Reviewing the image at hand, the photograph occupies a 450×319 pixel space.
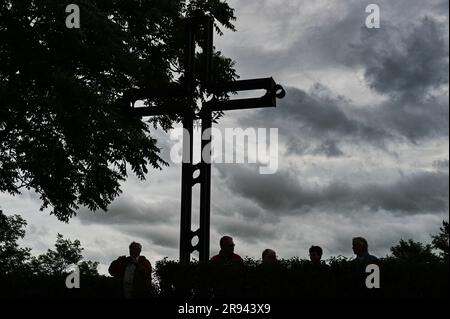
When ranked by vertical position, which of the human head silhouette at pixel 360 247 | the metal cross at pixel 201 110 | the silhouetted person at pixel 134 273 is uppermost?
the metal cross at pixel 201 110

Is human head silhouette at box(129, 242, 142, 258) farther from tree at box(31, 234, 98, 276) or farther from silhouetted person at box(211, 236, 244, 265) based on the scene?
tree at box(31, 234, 98, 276)

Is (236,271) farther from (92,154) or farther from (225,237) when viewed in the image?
(92,154)

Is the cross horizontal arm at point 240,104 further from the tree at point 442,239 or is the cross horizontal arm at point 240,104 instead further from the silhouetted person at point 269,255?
the tree at point 442,239

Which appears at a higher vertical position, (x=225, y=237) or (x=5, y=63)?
(x=5, y=63)

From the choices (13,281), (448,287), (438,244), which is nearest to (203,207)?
(448,287)

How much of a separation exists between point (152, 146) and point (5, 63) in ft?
15.3

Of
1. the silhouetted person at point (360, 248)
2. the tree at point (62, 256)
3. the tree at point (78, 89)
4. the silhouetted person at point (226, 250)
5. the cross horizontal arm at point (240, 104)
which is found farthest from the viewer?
the tree at point (62, 256)

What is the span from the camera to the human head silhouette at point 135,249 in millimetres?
10055

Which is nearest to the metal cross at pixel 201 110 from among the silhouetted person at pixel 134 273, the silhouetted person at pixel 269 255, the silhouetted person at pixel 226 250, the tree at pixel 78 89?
the silhouetted person at pixel 226 250

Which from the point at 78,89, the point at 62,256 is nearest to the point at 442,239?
the point at 62,256

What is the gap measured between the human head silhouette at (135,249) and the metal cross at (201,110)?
82 cm

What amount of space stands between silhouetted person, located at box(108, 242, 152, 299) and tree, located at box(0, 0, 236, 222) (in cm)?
565

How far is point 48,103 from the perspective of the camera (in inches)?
591

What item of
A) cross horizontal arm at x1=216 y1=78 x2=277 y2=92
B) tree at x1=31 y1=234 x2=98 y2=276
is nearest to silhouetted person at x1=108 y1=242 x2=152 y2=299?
cross horizontal arm at x1=216 y1=78 x2=277 y2=92
